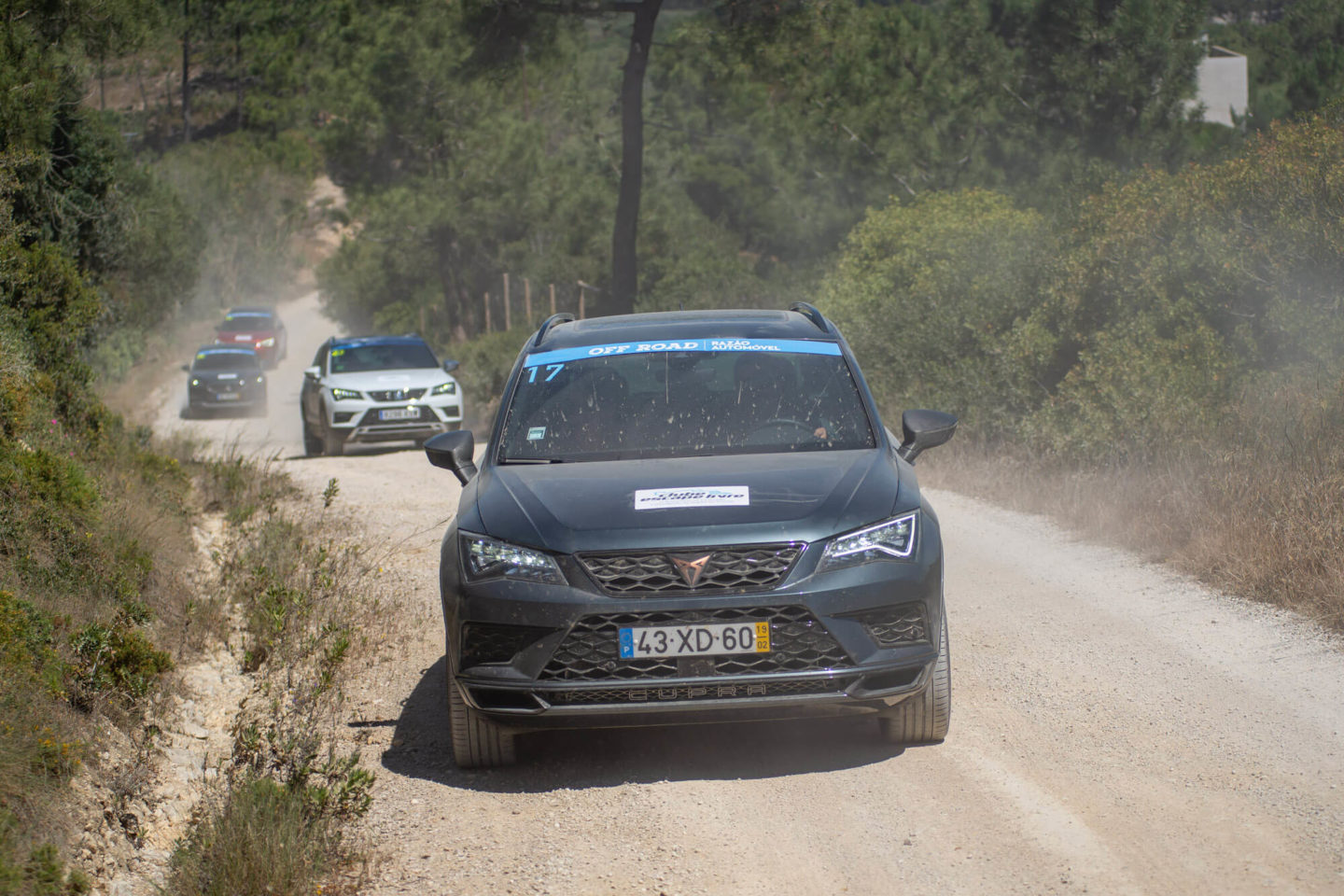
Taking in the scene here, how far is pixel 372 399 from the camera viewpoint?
63.5ft

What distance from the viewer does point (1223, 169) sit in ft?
42.1

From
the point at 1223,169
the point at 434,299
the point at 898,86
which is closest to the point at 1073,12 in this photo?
the point at 898,86

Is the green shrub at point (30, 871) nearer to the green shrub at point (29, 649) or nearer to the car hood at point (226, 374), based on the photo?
the green shrub at point (29, 649)

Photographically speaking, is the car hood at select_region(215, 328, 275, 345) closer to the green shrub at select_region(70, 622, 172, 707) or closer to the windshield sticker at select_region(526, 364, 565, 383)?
the green shrub at select_region(70, 622, 172, 707)

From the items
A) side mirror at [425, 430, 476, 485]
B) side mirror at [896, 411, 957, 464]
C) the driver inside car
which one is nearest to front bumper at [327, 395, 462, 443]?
side mirror at [425, 430, 476, 485]

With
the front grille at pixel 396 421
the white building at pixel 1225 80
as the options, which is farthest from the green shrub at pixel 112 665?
the white building at pixel 1225 80

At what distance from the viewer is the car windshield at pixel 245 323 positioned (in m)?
46.3

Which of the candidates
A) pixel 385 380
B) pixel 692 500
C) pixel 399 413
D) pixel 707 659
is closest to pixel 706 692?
pixel 707 659

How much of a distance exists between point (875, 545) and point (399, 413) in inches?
597

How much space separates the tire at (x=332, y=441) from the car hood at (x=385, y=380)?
2.13ft

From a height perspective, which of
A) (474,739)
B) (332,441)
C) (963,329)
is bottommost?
(332,441)

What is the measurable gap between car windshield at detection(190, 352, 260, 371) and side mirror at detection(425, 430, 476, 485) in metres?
29.0

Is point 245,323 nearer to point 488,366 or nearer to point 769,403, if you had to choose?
point 488,366

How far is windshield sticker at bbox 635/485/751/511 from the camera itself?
492 cm
